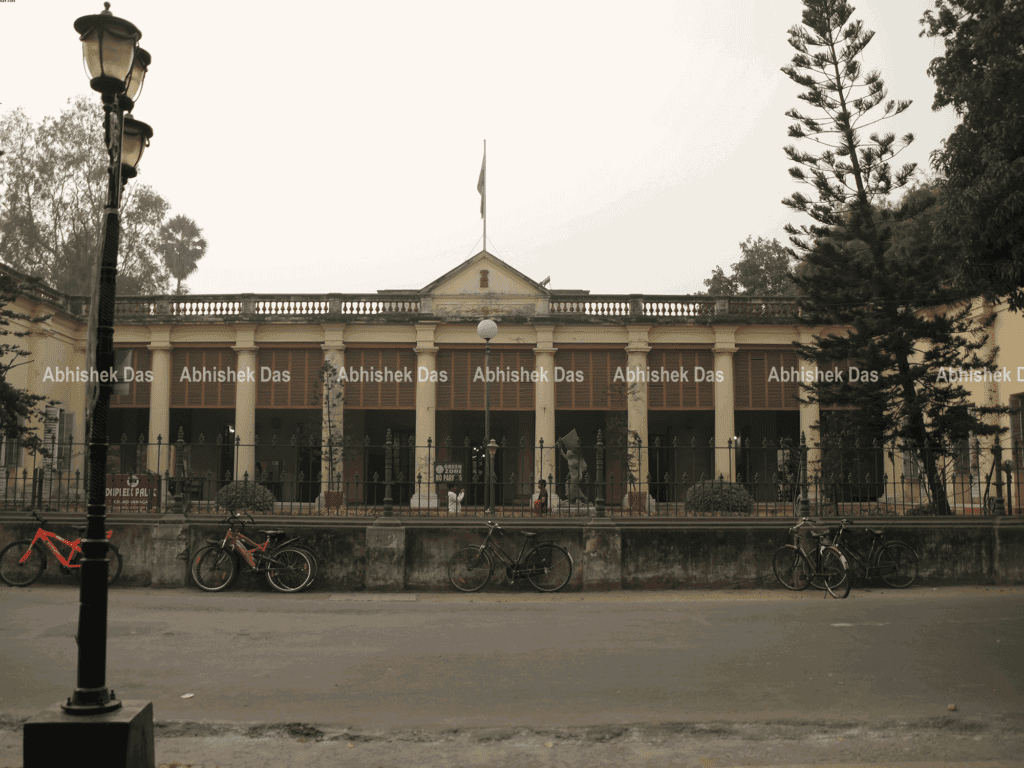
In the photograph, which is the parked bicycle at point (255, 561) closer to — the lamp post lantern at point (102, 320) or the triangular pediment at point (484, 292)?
the lamp post lantern at point (102, 320)

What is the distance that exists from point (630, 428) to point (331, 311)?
1008cm

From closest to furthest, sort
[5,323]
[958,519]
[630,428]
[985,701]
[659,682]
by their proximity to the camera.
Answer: [985,701] < [659,682] < [958,519] < [5,323] < [630,428]

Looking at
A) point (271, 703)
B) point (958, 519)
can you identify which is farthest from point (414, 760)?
point (958, 519)

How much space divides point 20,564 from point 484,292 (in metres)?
16.2

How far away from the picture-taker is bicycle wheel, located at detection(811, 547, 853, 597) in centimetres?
1046

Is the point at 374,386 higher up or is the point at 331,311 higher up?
the point at 331,311

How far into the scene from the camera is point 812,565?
35.1 ft

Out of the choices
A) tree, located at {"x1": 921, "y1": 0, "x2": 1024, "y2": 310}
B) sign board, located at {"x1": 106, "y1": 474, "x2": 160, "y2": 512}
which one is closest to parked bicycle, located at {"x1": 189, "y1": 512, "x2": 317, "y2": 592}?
sign board, located at {"x1": 106, "y1": 474, "x2": 160, "y2": 512}

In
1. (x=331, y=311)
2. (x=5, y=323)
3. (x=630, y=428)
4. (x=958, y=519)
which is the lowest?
(x=958, y=519)

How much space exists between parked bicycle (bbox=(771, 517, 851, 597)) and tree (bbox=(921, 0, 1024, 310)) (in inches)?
149

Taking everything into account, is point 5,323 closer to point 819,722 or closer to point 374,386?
point 374,386

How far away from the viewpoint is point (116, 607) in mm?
9375

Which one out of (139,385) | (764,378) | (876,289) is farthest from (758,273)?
(139,385)

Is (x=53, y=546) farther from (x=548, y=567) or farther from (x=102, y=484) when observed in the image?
(x=102, y=484)
